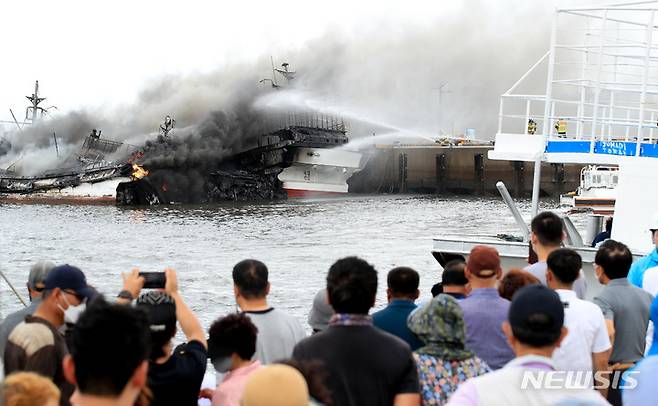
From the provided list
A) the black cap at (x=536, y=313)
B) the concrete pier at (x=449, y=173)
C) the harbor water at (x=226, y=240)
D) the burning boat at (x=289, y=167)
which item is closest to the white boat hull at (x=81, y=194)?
the harbor water at (x=226, y=240)

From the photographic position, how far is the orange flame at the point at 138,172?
48688 mm

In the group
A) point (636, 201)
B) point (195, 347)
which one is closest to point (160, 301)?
point (195, 347)

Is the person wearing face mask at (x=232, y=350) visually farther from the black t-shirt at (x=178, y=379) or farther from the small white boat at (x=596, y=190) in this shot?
the small white boat at (x=596, y=190)

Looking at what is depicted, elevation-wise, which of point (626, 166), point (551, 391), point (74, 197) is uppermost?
point (626, 166)

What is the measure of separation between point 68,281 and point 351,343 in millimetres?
1633

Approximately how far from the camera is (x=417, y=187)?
65.6 meters

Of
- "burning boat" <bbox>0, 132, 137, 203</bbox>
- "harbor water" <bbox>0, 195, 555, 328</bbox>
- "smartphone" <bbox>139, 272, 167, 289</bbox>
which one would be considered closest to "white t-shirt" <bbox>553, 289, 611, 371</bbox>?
"smartphone" <bbox>139, 272, 167, 289</bbox>

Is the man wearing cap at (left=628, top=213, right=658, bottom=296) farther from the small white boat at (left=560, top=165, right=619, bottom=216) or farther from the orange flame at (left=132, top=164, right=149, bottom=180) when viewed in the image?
the orange flame at (left=132, top=164, right=149, bottom=180)

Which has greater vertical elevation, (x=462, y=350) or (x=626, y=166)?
(x=626, y=166)

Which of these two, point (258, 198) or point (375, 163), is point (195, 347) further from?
point (375, 163)

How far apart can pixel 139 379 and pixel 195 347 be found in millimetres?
1237

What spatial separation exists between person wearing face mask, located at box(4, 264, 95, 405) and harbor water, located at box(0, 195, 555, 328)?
10326mm

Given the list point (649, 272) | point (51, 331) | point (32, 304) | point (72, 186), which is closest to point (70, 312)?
point (51, 331)

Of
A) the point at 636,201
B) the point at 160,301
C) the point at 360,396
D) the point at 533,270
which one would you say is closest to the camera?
the point at 360,396
